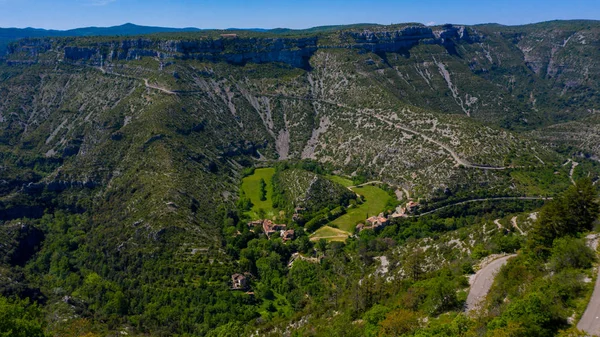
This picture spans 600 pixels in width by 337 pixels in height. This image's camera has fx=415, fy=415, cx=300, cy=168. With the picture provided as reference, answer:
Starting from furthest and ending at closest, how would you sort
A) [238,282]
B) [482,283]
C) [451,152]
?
1. [451,152]
2. [238,282]
3. [482,283]

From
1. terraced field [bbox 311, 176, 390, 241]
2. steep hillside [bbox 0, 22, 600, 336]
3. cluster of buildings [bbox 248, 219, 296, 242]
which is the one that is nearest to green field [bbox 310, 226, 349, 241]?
terraced field [bbox 311, 176, 390, 241]

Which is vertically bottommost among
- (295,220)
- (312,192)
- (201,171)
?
(295,220)

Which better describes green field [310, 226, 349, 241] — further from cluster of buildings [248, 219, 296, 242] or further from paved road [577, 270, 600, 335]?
paved road [577, 270, 600, 335]

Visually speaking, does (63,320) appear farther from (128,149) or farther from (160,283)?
(128,149)

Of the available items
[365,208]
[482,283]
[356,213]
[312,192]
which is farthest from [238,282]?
[482,283]

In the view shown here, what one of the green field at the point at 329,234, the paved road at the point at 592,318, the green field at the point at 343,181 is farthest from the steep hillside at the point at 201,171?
the paved road at the point at 592,318

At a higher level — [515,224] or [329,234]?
[515,224]

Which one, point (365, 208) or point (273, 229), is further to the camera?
point (365, 208)

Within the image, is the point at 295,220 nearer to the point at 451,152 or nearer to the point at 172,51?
the point at 451,152
